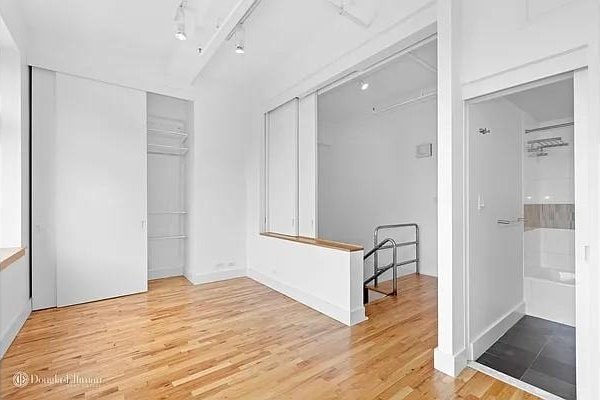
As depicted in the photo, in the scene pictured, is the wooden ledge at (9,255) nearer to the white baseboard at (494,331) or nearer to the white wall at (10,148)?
the white wall at (10,148)

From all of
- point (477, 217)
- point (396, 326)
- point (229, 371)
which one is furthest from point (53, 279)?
point (477, 217)

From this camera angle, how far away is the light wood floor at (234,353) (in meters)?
1.90

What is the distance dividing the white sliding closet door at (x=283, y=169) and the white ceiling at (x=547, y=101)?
96.7 inches

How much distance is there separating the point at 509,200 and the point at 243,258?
3.67 meters

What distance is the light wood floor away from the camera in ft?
6.23

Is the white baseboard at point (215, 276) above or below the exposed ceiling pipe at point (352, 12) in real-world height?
below

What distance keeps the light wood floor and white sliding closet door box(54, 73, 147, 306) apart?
349 mm

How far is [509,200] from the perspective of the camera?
2824 millimetres

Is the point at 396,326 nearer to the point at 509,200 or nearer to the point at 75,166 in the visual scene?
the point at 509,200

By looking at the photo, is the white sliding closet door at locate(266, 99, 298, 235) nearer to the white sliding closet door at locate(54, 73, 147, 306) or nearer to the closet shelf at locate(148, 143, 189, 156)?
the closet shelf at locate(148, 143, 189, 156)

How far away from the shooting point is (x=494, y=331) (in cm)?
256

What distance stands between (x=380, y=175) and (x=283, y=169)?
7.34ft

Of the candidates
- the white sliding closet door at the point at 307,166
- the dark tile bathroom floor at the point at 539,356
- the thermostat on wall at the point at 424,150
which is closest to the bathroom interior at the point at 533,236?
the dark tile bathroom floor at the point at 539,356

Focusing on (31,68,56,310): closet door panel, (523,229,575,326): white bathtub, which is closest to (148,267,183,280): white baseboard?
(31,68,56,310): closet door panel
